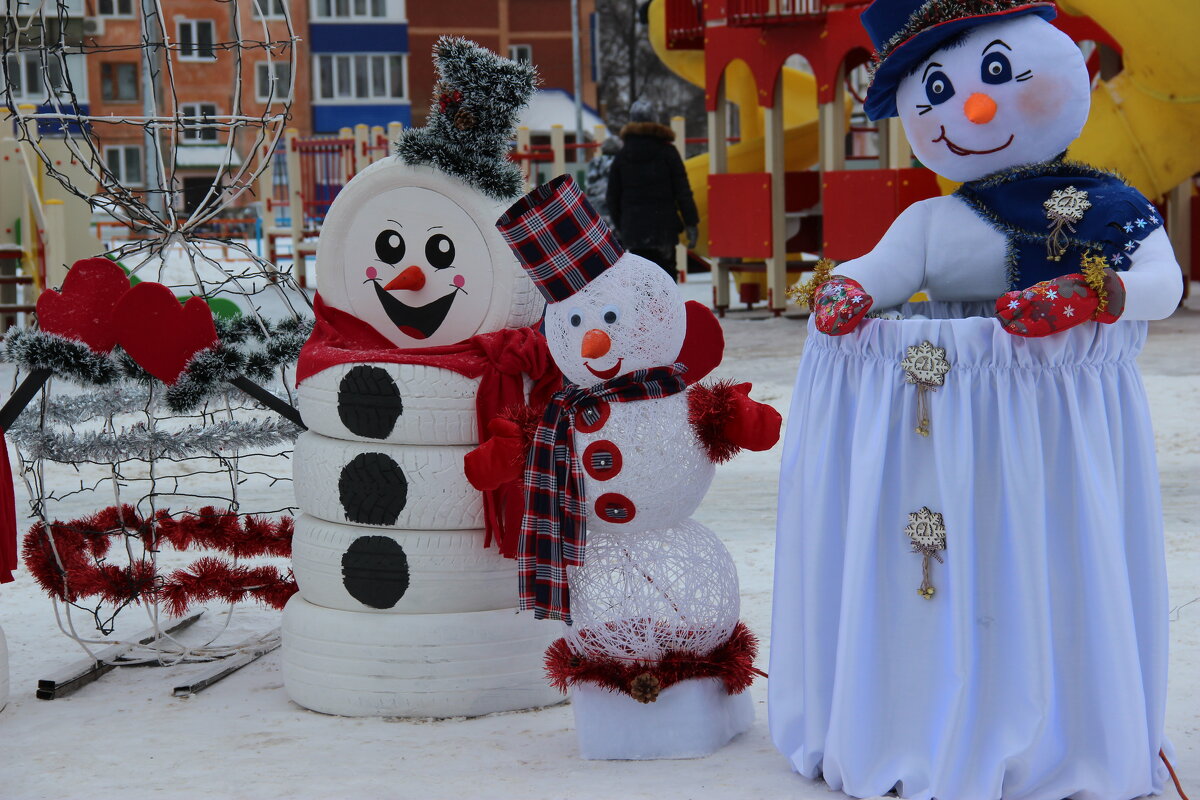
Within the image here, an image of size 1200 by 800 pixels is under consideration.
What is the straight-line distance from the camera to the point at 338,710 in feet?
10.2

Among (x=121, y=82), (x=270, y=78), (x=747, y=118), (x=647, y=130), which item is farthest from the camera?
(x=121, y=82)

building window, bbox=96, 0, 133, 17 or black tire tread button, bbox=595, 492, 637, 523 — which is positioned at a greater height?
building window, bbox=96, 0, 133, 17

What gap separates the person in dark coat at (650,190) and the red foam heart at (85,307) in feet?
21.8

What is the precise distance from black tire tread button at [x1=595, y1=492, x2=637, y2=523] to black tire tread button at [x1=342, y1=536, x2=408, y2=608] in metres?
0.53

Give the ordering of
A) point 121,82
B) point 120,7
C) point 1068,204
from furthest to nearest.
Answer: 1. point 120,7
2. point 121,82
3. point 1068,204

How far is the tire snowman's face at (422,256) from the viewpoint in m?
3.06

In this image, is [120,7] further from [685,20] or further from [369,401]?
[369,401]

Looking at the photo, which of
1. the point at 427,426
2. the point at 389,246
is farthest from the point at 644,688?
the point at 389,246

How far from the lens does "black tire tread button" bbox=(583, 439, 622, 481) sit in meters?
2.73

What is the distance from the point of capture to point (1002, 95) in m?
2.60

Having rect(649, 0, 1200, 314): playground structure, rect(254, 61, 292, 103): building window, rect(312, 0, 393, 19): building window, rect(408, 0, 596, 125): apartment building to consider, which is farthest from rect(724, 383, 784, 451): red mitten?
rect(312, 0, 393, 19): building window

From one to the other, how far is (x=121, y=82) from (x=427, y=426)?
989 inches

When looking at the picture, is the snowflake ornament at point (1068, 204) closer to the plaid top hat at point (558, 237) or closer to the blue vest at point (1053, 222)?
the blue vest at point (1053, 222)

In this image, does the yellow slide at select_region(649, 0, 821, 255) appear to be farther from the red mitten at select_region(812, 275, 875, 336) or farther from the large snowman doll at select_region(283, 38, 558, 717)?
the red mitten at select_region(812, 275, 875, 336)
